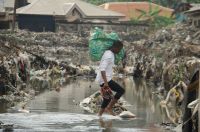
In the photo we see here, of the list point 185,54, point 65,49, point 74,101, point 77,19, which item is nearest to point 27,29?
point 77,19

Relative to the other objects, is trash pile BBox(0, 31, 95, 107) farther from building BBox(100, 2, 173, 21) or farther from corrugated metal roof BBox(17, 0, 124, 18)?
building BBox(100, 2, 173, 21)

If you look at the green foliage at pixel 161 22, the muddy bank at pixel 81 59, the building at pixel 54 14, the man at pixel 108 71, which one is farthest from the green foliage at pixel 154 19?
the man at pixel 108 71

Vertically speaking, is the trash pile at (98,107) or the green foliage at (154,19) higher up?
the green foliage at (154,19)

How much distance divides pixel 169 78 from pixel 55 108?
9.63 m

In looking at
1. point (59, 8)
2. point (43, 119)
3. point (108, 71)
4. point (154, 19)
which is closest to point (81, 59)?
point (59, 8)

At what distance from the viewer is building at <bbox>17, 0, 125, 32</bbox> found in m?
74.8

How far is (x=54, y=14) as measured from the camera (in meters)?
75.3

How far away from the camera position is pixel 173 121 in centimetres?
1480

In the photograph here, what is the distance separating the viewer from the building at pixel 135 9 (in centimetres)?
8387

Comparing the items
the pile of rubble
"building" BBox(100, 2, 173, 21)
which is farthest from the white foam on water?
"building" BBox(100, 2, 173, 21)

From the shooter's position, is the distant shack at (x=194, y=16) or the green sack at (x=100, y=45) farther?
the distant shack at (x=194, y=16)

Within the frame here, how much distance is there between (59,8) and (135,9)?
37.0 feet

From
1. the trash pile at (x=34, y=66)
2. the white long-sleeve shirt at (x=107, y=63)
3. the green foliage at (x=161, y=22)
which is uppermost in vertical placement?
the white long-sleeve shirt at (x=107, y=63)

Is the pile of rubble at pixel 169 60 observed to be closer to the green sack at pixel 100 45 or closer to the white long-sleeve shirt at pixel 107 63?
the white long-sleeve shirt at pixel 107 63
